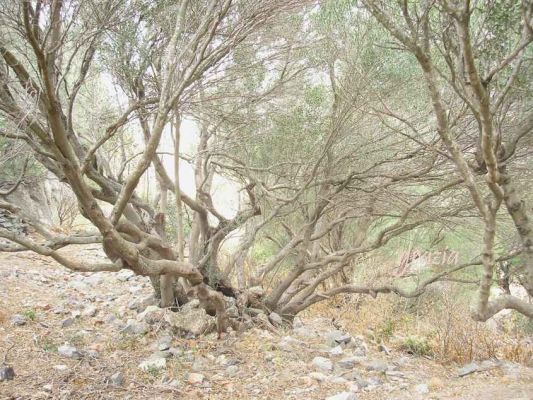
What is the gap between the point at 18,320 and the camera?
471 cm

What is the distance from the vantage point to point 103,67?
423 cm

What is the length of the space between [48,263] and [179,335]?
3.97 m

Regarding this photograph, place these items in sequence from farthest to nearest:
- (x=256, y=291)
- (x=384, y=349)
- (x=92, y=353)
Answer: (x=256, y=291) → (x=384, y=349) → (x=92, y=353)

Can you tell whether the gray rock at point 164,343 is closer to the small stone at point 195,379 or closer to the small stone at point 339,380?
the small stone at point 195,379

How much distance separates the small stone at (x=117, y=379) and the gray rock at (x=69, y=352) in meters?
0.59

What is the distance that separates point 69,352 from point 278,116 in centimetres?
338

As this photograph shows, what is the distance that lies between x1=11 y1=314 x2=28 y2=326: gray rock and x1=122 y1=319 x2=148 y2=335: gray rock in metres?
1.07

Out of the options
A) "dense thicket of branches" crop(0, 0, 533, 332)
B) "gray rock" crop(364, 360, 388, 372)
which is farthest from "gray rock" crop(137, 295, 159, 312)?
"gray rock" crop(364, 360, 388, 372)

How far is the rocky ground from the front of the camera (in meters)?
3.45

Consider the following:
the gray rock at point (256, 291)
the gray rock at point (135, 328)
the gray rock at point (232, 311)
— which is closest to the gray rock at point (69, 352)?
the gray rock at point (135, 328)

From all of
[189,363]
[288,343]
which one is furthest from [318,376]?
[189,363]

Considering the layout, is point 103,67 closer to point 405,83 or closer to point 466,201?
point 405,83

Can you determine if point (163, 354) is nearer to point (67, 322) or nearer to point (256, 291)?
point (67, 322)

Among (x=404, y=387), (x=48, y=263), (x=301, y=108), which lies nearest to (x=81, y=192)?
(x=404, y=387)
